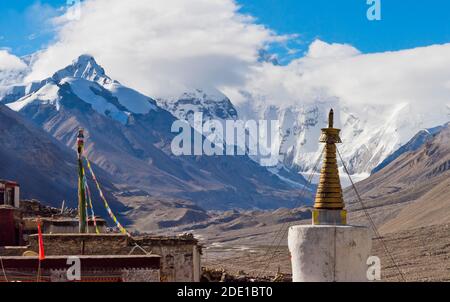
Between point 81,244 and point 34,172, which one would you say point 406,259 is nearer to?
point 81,244

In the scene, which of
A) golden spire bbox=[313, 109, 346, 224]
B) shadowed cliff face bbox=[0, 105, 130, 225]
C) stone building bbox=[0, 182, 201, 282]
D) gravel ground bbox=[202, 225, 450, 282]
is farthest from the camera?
shadowed cliff face bbox=[0, 105, 130, 225]

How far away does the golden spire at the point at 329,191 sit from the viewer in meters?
14.3

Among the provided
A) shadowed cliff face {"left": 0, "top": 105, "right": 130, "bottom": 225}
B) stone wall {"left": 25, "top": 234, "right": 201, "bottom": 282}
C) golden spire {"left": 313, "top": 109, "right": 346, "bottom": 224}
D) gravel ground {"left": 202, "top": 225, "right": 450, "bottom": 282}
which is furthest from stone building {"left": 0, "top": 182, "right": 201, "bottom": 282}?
shadowed cliff face {"left": 0, "top": 105, "right": 130, "bottom": 225}

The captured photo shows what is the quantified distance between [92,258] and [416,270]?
54.7 meters

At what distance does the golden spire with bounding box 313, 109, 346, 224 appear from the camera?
1428 cm

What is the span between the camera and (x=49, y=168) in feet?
642

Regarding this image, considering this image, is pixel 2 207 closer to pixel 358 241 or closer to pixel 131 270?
pixel 131 270

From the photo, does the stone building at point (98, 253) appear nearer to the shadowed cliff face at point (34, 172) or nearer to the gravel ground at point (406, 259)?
the gravel ground at point (406, 259)

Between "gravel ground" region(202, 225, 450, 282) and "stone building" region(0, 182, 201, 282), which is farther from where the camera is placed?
"gravel ground" region(202, 225, 450, 282)

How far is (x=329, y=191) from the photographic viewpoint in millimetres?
14359

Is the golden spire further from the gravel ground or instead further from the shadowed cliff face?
the shadowed cliff face

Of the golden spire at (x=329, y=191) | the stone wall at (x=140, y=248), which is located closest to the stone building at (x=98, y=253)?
the stone wall at (x=140, y=248)
